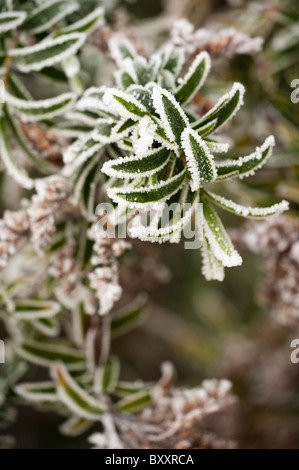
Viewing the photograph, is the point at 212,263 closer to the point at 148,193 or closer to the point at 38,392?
the point at 148,193

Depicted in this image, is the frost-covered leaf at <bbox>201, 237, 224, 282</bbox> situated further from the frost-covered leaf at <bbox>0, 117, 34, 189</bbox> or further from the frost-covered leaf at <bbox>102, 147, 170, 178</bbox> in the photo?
the frost-covered leaf at <bbox>0, 117, 34, 189</bbox>

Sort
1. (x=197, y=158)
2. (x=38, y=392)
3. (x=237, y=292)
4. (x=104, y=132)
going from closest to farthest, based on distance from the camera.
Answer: (x=197, y=158), (x=104, y=132), (x=38, y=392), (x=237, y=292)

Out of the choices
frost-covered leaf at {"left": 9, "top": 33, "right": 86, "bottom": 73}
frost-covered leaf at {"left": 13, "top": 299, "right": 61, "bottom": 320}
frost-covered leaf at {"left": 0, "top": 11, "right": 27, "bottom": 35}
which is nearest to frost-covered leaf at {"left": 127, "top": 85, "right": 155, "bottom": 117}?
frost-covered leaf at {"left": 9, "top": 33, "right": 86, "bottom": 73}

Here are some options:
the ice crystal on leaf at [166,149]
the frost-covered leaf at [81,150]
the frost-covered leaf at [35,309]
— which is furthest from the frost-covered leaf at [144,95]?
the frost-covered leaf at [35,309]

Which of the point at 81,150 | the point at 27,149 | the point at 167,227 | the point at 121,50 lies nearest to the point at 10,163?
the point at 27,149
